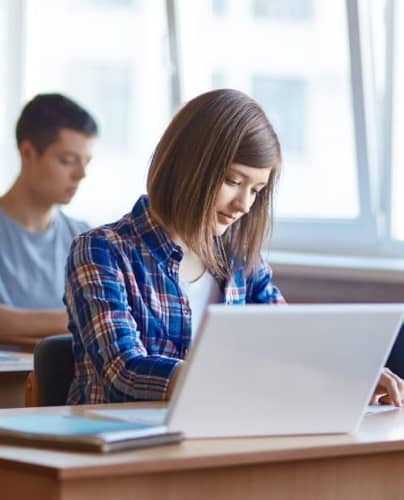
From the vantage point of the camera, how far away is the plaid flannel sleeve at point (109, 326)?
2230 mm

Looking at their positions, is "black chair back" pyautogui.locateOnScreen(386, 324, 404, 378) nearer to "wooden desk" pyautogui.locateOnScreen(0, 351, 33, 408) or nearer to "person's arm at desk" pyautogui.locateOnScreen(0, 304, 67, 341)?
"wooden desk" pyautogui.locateOnScreen(0, 351, 33, 408)

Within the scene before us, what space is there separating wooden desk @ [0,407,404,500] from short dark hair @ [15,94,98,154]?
208 centimetres

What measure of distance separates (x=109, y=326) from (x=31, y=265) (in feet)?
5.67

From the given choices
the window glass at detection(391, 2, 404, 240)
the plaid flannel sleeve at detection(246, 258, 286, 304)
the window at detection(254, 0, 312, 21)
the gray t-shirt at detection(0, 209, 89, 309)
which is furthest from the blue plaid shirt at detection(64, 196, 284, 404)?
the window at detection(254, 0, 312, 21)

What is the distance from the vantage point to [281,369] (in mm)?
1824

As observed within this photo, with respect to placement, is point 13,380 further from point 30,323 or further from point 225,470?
point 225,470

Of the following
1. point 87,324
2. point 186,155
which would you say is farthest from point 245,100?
point 87,324

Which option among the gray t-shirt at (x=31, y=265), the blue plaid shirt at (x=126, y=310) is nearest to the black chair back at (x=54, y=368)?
the blue plaid shirt at (x=126, y=310)

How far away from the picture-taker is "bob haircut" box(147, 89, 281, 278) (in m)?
2.45

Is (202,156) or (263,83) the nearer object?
(202,156)

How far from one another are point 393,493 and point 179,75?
3117 millimetres

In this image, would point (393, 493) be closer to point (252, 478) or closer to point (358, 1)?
point (252, 478)

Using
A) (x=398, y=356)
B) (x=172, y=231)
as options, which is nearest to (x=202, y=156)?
(x=172, y=231)

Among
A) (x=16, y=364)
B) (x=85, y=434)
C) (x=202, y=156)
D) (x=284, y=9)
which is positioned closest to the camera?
(x=85, y=434)
